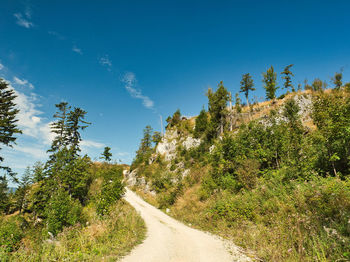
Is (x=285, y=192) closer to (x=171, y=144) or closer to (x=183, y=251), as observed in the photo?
(x=183, y=251)

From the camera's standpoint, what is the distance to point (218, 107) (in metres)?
32.0

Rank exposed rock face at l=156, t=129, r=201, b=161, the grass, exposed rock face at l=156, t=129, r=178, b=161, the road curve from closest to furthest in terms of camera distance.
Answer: the grass, the road curve, exposed rock face at l=156, t=129, r=201, b=161, exposed rock face at l=156, t=129, r=178, b=161

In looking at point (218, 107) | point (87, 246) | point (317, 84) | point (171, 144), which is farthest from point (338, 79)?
point (87, 246)

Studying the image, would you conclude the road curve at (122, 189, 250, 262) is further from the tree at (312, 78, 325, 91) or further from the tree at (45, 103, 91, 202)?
the tree at (312, 78, 325, 91)

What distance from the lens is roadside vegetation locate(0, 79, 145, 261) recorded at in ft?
19.1

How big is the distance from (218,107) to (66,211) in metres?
28.4

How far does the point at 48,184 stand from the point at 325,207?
28.2 m

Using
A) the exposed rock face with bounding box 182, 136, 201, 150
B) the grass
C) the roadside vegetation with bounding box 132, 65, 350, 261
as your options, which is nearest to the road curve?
the grass

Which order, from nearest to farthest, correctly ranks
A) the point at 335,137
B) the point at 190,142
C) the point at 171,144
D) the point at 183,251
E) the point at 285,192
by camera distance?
the point at 183,251 < the point at 335,137 < the point at 285,192 < the point at 190,142 < the point at 171,144

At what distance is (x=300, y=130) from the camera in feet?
51.7

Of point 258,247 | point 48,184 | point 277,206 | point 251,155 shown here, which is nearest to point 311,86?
point 251,155

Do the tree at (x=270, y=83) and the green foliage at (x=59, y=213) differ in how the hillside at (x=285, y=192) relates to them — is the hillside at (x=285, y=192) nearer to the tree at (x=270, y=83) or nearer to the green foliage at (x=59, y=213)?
the green foliage at (x=59, y=213)

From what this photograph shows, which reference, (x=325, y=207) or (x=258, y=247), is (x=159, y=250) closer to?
(x=258, y=247)

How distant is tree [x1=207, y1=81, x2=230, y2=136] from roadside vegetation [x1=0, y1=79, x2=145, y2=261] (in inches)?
768
